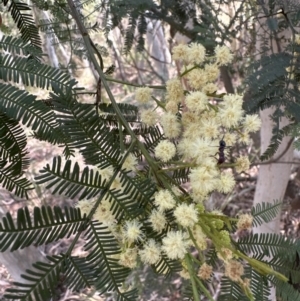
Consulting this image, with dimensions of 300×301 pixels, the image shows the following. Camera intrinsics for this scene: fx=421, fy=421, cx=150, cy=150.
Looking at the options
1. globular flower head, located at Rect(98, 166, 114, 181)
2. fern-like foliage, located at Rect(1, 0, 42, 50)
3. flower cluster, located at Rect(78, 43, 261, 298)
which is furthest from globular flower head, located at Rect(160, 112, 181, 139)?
fern-like foliage, located at Rect(1, 0, 42, 50)

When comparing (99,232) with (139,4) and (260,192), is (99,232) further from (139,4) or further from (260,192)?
(260,192)

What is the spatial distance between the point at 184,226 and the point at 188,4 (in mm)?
889

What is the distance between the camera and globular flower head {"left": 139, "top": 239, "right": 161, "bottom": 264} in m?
0.40

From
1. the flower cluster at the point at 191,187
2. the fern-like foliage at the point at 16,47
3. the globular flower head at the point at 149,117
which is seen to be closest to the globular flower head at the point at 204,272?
the flower cluster at the point at 191,187

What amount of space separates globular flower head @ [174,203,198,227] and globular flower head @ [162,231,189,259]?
13 mm

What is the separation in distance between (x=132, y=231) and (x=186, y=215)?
2.1 inches

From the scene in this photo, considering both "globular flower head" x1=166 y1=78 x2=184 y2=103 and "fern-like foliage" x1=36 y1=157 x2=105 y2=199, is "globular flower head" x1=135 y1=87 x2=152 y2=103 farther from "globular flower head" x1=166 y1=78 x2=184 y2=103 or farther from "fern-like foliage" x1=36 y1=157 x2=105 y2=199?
"fern-like foliage" x1=36 y1=157 x2=105 y2=199

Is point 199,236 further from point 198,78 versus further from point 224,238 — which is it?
point 198,78

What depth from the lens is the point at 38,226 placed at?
1.19ft

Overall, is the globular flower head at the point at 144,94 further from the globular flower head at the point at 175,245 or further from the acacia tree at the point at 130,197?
the globular flower head at the point at 175,245

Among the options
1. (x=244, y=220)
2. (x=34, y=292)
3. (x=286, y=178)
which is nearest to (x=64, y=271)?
(x=34, y=292)

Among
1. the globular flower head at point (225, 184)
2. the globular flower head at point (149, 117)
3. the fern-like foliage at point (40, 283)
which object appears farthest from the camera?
the globular flower head at point (149, 117)

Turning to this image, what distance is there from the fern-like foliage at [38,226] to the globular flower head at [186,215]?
3.5 inches

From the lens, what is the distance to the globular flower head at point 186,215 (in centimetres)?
39
